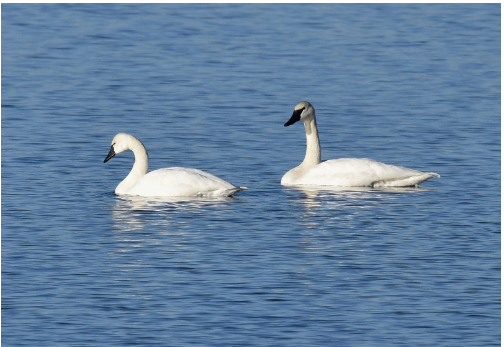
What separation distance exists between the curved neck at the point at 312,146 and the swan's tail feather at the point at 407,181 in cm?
171

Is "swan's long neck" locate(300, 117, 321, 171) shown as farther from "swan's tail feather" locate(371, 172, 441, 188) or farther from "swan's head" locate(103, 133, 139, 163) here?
"swan's head" locate(103, 133, 139, 163)

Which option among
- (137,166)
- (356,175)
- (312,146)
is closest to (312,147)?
(312,146)

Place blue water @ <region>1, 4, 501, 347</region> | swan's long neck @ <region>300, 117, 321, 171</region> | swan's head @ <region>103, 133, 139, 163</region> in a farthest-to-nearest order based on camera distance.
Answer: swan's long neck @ <region>300, 117, 321, 171</region>
swan's head @ <region>103, 133, 139, 163</region>
blue water @ <region>1, 4, 501, 347</region>

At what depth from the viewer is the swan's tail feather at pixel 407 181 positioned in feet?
68.5

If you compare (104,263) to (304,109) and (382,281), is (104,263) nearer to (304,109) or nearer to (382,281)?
(382,281)

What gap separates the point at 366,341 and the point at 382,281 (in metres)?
2.01

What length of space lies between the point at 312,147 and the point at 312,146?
2 centimetres

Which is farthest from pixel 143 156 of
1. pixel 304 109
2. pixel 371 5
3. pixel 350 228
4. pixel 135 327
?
pixel 371 5

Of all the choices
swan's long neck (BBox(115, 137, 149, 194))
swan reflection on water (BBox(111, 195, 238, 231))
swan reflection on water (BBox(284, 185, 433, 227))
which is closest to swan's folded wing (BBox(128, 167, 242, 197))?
swan reflection on water (BBox(111, 195, 238, 231))

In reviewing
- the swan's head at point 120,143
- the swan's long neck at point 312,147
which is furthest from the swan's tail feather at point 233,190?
the swan's long neck at point 312,147

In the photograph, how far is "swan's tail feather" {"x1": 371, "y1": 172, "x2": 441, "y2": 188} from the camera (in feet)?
68.5

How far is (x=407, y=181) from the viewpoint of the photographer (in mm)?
21047

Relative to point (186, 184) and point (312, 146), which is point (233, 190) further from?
point (312, 146)

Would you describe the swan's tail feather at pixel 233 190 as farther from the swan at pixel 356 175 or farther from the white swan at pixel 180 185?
the swan at pixel 356 175
